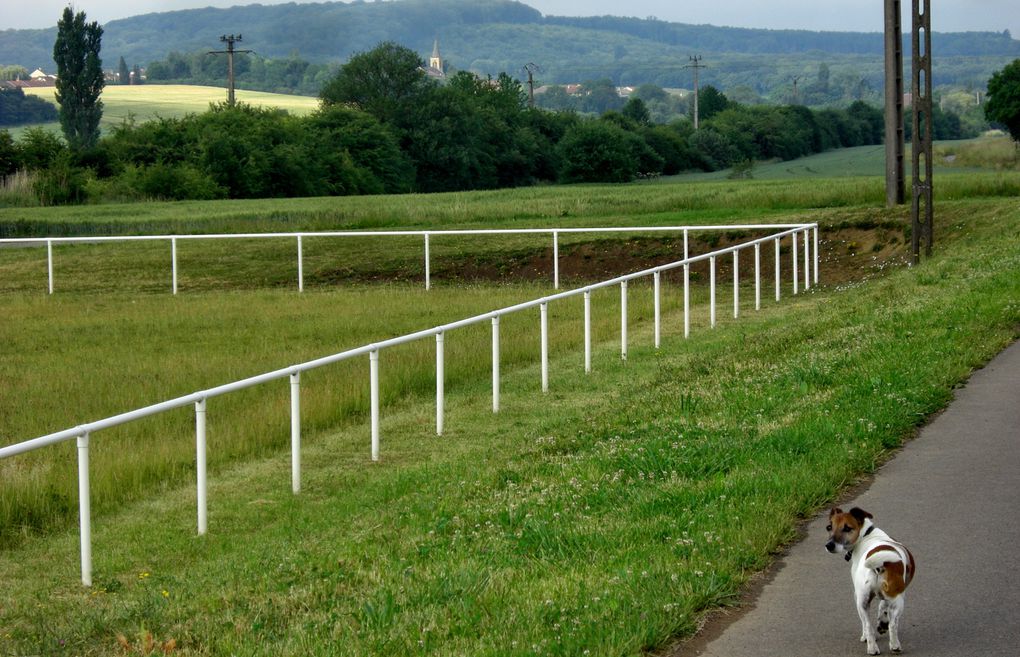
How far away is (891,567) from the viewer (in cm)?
542

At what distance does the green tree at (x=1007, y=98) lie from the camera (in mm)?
89625

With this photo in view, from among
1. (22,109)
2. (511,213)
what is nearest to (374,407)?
(511,213)

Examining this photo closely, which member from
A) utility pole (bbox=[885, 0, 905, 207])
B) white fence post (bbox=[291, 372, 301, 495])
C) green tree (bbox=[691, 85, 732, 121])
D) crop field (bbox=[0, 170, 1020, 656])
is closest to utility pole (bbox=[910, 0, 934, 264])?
crop field (bbox=[0, 170, 1020, 656])

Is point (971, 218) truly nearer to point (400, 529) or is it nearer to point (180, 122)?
point (400, 529)

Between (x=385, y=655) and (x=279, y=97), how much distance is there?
187 metres

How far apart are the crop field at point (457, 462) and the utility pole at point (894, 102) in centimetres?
785

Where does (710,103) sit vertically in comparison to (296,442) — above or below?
above

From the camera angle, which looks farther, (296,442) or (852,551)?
(296,442)

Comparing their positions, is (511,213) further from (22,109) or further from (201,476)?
(22,109)

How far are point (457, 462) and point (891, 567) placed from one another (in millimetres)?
5517

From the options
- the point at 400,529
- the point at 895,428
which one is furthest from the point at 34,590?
the point at 895,428

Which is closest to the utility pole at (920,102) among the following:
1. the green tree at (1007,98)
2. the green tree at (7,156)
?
the green tree at (7,156)

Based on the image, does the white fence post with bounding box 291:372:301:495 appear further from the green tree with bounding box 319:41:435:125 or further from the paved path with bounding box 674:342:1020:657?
the green tree with bounding box 319:41:435:125

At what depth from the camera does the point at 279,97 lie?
188 meters
